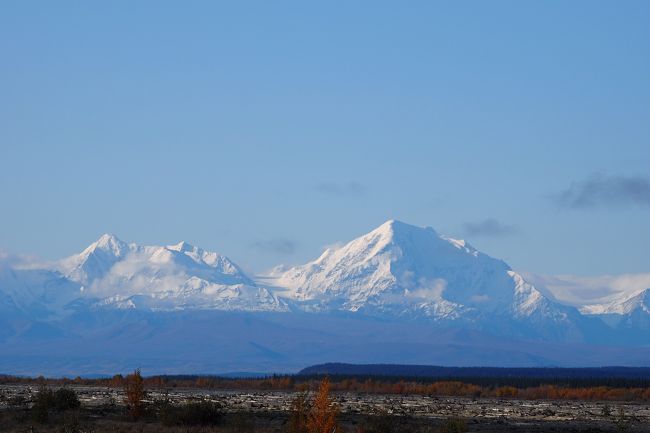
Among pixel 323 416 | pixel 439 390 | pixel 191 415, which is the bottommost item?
pixel 323 416

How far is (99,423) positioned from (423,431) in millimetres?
13925

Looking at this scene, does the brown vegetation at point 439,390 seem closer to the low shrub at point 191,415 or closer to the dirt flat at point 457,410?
the dirt flat at point 457,410

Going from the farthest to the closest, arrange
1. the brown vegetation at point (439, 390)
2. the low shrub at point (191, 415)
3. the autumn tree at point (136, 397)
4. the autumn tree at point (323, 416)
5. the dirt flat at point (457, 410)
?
1. the brown vegetation at point (439, 390)
2. the dirt flat at point (457, 410)
3. the autumn tree at point (136, 397)
4. the low shrub at point (191, 415)
5. the autumn tree at point (323, 416)

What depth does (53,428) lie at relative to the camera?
180 ft

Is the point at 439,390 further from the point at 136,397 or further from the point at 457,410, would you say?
the point at 136,397

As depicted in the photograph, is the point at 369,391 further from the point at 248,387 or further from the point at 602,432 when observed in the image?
the point at 602,432

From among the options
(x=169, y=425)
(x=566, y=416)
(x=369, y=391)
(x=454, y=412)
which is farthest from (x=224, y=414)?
(x=369, y=391)

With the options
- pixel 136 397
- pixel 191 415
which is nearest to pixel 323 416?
pixel 191 415

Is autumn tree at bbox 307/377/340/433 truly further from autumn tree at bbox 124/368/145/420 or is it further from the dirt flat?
autumn tree at bbox 124/368/145/420

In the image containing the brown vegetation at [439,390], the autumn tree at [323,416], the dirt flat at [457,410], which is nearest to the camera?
the autumn tree at [323,416]

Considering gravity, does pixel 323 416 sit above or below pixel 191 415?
below

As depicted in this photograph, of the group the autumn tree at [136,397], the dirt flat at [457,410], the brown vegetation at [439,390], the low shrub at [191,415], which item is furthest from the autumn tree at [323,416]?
the brown vegetation at [439,390]

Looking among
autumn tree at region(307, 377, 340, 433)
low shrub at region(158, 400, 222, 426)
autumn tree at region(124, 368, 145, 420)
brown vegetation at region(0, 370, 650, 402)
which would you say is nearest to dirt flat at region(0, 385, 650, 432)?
autumn tree at region(124, 368, 145, 420)

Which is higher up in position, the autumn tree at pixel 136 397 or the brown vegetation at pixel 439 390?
the brown vegetation at pixel 439 390
